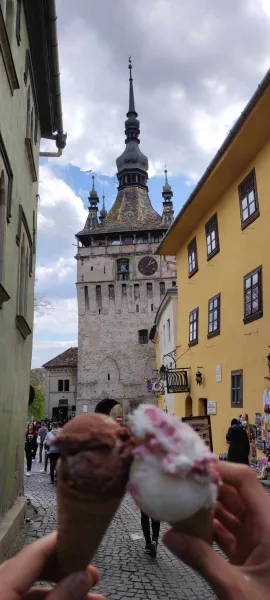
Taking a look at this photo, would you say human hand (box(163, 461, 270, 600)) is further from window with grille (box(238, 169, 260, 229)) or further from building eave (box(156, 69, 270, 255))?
window with grille (box(238, 169, 260, 229))

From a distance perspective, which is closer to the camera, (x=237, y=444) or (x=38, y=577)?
(x=38, y=577)

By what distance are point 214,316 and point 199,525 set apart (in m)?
15.2

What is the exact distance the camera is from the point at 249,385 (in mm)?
13281

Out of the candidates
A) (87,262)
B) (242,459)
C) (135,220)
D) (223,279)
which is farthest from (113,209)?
(242,459)

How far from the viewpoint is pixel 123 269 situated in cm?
5412

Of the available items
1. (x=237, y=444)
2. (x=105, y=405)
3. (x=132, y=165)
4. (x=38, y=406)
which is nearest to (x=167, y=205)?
(x=132, y=165)

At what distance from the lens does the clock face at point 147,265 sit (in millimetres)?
53406

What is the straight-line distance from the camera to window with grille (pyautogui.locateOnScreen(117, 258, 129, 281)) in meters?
53.6

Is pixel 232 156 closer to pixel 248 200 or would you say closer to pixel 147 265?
pixel 248 200

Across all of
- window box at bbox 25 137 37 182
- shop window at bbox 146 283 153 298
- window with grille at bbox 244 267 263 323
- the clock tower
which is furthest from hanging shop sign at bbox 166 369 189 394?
shop window at bbox 146 283 153 298

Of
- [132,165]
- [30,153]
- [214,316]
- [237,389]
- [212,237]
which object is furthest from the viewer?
[132,165]

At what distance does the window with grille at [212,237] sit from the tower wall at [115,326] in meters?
33.5

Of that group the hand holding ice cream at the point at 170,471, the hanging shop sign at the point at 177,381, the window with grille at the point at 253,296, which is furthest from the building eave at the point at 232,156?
the hand holding ice cream at the point at 170,471

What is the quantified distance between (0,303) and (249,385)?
7.90 meters
